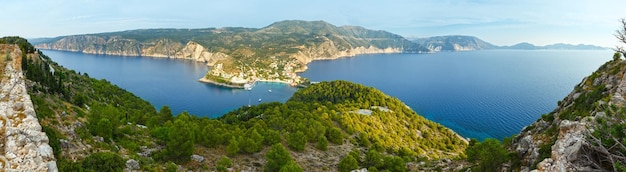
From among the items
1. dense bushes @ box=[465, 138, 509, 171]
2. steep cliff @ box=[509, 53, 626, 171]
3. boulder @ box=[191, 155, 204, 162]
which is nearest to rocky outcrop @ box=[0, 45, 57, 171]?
boulder @ box=[191, 155, 204, 162]

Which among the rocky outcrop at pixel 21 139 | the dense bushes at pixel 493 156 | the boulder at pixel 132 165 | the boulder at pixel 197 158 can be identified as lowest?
the boulder at pixel 197 158

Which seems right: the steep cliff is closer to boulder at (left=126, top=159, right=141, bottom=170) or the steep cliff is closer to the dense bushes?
the dense bushes

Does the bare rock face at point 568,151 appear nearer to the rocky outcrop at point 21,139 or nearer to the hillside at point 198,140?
the hillside at point 198,140

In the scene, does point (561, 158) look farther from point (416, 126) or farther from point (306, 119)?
point (416, 126)

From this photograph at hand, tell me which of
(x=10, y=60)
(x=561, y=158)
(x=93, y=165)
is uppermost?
(x=10, y=60)

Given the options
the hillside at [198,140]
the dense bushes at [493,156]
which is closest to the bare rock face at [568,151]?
the dense bushes at [493,156]

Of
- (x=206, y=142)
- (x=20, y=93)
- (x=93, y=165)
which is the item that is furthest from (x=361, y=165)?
(x=20, y=93)
